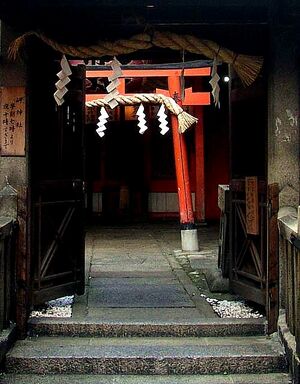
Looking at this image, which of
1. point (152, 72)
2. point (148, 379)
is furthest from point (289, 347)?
point (152, 72)

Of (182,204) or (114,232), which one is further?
(114,232)

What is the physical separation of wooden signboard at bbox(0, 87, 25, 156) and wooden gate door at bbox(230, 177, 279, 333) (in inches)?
97.4

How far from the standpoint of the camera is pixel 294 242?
14.5 ft

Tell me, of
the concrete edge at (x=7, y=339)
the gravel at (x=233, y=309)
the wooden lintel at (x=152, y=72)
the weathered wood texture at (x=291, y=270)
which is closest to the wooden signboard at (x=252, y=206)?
the weathered wood texture at (x=291, y=270)

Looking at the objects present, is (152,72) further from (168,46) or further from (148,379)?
(148,379)

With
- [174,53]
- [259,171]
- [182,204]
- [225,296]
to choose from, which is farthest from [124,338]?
[182,204]

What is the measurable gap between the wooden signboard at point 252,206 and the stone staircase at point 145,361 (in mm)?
1167

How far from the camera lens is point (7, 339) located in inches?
192

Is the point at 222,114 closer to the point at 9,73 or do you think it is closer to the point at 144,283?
the point at 144,283

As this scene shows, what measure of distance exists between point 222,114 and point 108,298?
10.8m

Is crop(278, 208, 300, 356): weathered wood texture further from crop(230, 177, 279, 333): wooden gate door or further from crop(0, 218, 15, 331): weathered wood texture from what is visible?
crop(0, 218, 15, 331): weathered wood texture

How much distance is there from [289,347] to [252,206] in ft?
5.44

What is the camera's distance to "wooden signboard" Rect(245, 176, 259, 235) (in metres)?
5.75

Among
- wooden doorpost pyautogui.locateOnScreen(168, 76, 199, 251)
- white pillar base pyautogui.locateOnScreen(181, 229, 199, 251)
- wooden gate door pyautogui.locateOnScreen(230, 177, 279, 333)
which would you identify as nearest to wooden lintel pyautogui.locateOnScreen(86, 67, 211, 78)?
wooden doorpost pyautogui.locateOnScreen(168, 76, 199, 251)
